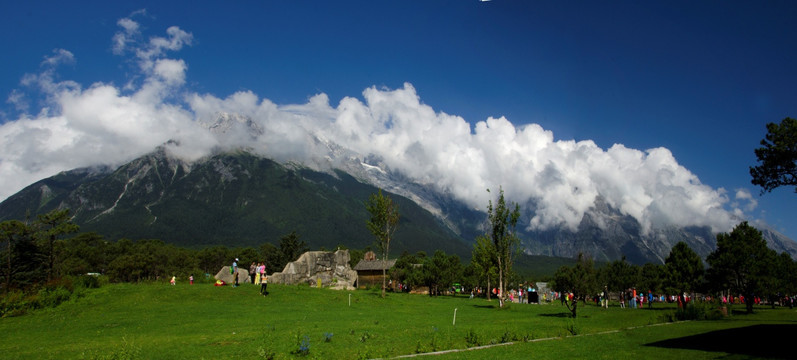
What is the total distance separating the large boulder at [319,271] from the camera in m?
70.6

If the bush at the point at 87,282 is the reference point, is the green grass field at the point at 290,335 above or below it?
below

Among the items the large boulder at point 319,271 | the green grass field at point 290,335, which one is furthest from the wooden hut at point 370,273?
Result: the green grass field at point 290,335

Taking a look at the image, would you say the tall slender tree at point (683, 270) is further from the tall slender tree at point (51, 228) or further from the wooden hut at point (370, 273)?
the tall slender tree at point (51, 228)

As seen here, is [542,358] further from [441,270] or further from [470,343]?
[441,270]

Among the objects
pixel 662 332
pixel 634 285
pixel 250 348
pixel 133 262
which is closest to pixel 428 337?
pixel 250 348

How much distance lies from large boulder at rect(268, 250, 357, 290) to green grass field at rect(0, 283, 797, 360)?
35.9m

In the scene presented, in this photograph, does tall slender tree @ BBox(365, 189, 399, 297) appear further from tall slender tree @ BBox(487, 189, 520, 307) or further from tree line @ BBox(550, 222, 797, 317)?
tree line @ BBox(550, 222, 797, 317)

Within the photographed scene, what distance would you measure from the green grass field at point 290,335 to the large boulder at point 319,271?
3594 centimetres

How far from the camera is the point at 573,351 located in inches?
731

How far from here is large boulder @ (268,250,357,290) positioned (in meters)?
70.6

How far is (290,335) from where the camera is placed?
21.1 m

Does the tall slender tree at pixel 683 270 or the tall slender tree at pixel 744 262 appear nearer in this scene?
the tall slender tree at pixel 744 262

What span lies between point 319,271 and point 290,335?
2223 inches

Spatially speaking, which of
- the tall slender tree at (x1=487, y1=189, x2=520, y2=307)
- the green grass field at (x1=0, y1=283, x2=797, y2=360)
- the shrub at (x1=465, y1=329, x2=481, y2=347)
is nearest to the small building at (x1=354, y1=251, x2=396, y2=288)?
the tall slender tree at (x1=487, y1=189, x2=520, y2=307)
